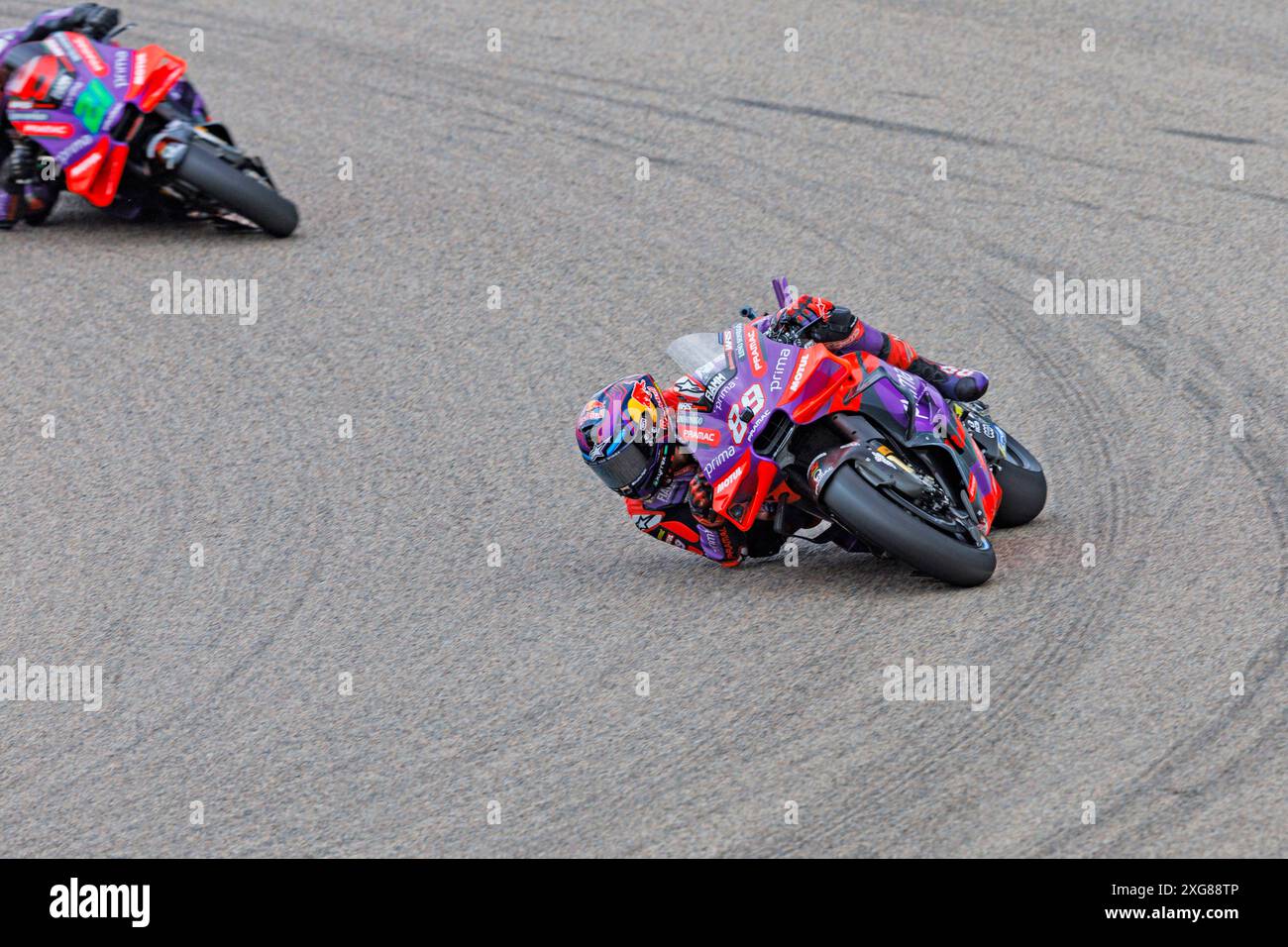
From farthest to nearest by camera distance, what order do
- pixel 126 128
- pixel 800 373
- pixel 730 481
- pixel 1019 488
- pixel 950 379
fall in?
pixel 126 128 < pixel 1019 488 < pixel 950 379 < pixel 730 481 < pixel 800 373

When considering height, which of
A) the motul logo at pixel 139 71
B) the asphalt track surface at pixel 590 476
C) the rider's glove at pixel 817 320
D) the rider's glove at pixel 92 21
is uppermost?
the rider's glove at pixel 92 21

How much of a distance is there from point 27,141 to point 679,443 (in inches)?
271

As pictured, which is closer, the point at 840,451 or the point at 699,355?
the point at 840,451

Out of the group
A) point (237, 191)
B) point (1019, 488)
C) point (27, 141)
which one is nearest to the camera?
point (1019, 488)

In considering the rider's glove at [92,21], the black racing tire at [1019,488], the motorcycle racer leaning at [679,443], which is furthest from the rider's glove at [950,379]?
the rider's glove at [92,21]

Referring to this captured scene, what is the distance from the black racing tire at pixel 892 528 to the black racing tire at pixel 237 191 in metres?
6.48

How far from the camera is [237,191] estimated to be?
12.1m

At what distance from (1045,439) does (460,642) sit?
340 cm

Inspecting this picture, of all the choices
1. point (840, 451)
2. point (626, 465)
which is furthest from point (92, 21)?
point (840, 451)

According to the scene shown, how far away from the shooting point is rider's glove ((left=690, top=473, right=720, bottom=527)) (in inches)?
291

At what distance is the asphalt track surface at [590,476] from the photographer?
601cm

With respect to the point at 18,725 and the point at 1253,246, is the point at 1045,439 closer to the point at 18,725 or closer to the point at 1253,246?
the point at 1253,246

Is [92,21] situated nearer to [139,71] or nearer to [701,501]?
[139,71]

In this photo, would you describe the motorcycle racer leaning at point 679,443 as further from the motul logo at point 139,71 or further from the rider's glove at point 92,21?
the rider's glove at point 92,21
